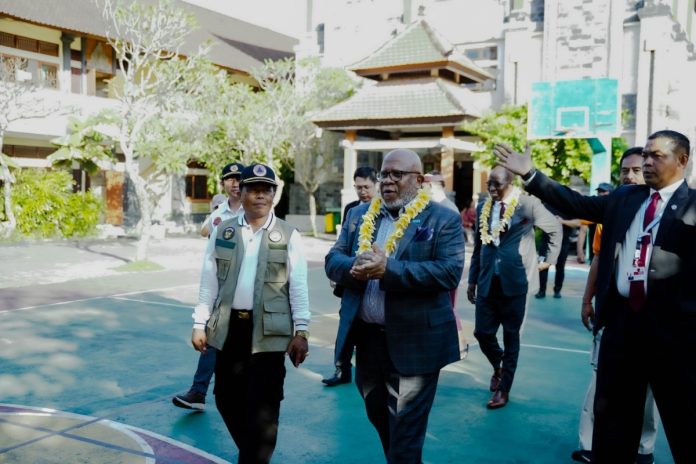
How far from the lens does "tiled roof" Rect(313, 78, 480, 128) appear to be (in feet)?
76.1

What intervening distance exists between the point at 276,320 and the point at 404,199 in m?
1.02

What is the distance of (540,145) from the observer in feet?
70.8

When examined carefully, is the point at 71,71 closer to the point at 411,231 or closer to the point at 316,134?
the point at 316,134

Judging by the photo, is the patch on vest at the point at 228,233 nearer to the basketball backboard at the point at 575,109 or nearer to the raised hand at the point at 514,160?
the raised hand at the point at 514,160

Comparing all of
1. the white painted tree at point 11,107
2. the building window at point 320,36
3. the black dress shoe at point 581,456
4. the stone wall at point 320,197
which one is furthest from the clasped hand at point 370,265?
the building window at point 320,36

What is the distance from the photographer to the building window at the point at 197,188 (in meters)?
30.6

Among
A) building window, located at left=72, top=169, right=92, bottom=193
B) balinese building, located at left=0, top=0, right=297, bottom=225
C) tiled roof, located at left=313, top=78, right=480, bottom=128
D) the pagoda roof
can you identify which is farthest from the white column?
building window, located at left=72, top=169, right=92, bottom=193

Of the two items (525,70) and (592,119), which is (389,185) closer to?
(592,119)

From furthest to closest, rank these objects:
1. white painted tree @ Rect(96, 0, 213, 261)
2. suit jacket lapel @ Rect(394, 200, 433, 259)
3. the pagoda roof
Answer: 1. the pagoda roof
2. white painted tree @ Rect(96, 0, 213, 261)
3. suit jacket lapel @ Rect(394, 200, 433, 259)

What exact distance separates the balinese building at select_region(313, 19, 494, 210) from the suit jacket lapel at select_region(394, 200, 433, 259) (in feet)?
63.4

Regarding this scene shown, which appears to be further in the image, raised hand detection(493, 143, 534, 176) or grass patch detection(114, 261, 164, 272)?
grass patch detection(114, 261, 164, 272)

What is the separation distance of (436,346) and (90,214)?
22.0 meters

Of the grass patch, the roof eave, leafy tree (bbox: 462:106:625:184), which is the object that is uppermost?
the roof eave

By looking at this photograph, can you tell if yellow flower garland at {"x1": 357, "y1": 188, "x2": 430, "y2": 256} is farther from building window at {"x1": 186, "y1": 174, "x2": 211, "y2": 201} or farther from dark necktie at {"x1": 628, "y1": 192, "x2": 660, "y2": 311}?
building window at {"x1": 186, "y1": 174, "x2": 211, "y2": 201}
